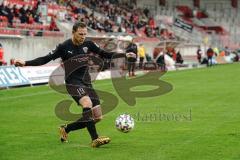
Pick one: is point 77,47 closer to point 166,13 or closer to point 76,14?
point 76,14

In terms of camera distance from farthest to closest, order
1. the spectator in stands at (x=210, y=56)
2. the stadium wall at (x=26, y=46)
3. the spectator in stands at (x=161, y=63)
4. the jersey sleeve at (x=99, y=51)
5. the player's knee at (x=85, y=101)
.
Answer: the spectator in stands at (x=210, y=56) < the spectator in stands at (x=161, y=63) < the stadium wall at (x=26, y=46) < the jersey sleeve at (x=99, y=51) < the player's knee at (x=85, y=101)

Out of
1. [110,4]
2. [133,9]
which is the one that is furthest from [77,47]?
[133,9]

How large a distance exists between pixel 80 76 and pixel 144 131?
7.69ft

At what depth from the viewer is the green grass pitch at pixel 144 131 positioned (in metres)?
9.20

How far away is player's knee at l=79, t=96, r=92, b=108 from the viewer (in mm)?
9828

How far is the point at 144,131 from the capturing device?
11.8 meters

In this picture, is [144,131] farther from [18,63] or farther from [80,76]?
[18,63]

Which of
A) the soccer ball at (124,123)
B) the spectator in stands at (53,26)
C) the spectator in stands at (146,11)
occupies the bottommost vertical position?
the soccer ball at (124,123)

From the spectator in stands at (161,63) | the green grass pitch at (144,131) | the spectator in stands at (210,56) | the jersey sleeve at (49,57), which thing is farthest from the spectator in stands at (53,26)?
the jersey sleeve at (49,57)

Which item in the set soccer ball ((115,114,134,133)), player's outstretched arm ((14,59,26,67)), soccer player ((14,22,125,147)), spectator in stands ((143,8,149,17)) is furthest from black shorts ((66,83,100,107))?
spectator in stands ((143,8,149,17))

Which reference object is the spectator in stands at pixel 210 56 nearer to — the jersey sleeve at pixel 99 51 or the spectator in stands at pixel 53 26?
the spectator in stands at pixel 53 26

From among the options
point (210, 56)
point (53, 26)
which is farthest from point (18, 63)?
point (210, 56)

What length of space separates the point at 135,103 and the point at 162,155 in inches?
352

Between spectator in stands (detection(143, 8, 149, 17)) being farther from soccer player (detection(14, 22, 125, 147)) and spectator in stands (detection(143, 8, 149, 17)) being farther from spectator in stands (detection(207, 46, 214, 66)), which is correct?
soccer player (detection(14, 22, 125, 147))
